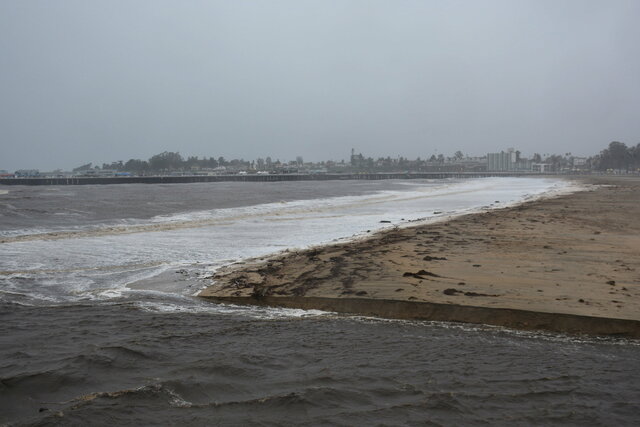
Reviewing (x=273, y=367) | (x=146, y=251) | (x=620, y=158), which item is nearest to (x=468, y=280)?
(x=273, y=367)

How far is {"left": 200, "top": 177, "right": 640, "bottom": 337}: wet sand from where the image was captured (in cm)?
647

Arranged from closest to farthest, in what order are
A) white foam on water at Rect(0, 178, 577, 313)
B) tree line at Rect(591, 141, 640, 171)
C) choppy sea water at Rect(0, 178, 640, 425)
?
choppy sea water at Rect(0, 178, 640, 425) → white foam on water at Rect(0, 178, 577, 313) → tree line at Rect(591, 141, 640, 171)

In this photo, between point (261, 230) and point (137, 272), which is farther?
point (261, 230)

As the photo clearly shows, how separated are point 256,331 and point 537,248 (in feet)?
25.1

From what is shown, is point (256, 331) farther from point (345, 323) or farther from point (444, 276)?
point (444, 276)

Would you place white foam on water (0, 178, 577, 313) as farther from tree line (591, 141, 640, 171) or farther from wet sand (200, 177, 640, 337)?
tree line (591, 141, 640, 171)

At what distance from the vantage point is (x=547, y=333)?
6.08m

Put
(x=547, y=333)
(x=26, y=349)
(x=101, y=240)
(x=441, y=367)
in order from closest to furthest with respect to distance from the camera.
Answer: (x=441, y=367) → (x=26, y=349) → (x=547, y=333) → (x=101, y=240)

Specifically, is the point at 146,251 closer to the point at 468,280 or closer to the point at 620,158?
the point at 468,280

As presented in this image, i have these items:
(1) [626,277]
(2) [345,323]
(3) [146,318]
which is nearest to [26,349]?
(3) [146,318]

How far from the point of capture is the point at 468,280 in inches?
320

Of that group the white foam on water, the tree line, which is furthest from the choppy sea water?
the tree line

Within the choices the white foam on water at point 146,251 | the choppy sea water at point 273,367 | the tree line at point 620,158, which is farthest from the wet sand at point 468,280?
the tree line at point 620,158

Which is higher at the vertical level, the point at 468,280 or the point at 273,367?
the point at 468,280
